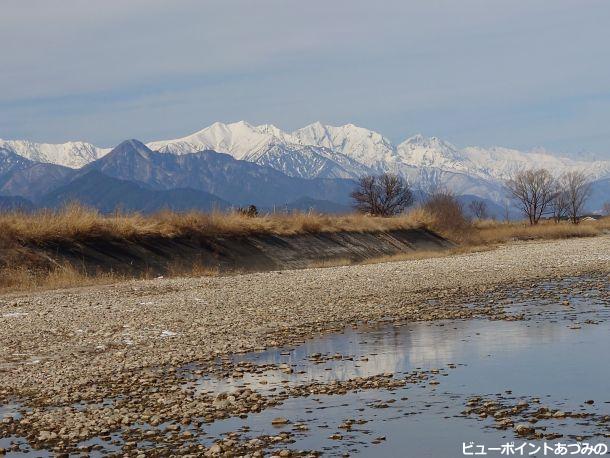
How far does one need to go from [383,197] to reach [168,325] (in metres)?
79.4

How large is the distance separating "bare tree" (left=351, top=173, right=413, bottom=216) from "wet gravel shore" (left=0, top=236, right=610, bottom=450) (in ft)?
182

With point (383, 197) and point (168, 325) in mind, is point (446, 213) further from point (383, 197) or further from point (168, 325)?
point (168, 325)

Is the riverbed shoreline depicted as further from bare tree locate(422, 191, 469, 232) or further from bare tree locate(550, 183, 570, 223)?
bare tree locate(550, 183, 570, 223)

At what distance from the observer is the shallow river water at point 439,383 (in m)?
11.6

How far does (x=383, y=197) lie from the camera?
100812 mm

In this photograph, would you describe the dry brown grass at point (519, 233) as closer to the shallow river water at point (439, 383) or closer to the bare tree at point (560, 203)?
the bare tree at point (560, 203)

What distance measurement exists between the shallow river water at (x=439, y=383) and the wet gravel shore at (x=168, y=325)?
103 centimetres

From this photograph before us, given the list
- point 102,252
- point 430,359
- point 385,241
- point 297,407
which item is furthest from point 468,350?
point 385,241

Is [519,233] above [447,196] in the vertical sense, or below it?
below

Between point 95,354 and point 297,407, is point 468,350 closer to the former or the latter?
point 297,407

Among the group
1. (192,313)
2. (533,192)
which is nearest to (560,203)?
(533,192)

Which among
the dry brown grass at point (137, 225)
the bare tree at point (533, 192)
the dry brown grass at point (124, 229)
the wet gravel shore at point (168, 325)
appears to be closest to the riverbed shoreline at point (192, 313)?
the wet gravel shore at point (168, 325)

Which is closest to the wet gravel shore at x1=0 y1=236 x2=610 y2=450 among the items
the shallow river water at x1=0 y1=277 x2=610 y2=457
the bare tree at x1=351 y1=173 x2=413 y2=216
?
the shallow river water at x1=0 y1=277 x2=610 y2=457

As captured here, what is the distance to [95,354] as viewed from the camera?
60.6 ft
